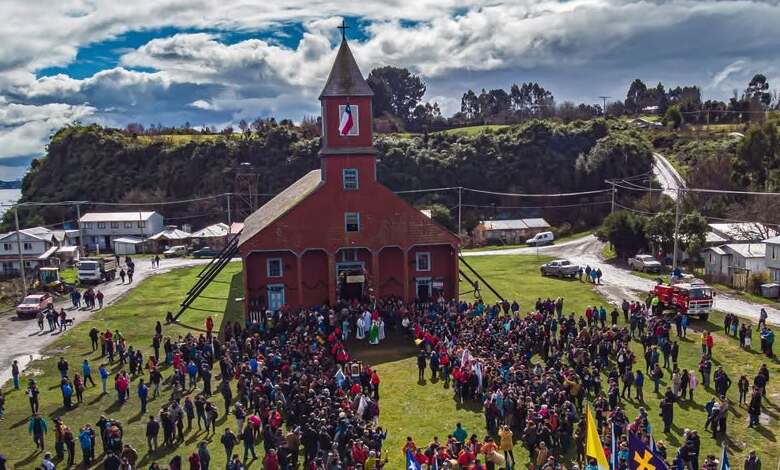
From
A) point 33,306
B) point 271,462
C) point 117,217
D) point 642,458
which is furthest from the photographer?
point 117,217

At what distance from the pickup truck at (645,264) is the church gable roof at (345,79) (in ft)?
92.0

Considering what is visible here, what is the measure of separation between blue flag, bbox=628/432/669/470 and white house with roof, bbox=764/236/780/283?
1410 inches

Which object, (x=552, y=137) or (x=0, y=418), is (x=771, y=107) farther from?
(x=0, y=418)

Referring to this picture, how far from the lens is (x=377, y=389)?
2577 centimetres

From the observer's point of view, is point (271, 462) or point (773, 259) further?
point (773, 259)

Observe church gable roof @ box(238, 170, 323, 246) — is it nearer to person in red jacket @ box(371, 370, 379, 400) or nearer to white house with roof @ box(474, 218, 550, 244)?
person in red jacket @ box(371, 370, 379, 400)

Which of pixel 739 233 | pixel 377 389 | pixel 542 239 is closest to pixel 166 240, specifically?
pixel 542 239

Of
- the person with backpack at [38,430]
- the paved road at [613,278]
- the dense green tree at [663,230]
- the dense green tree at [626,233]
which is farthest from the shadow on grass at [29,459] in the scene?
the dense green tree at [626,233]

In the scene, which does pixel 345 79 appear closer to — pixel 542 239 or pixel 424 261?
pixel 424 261

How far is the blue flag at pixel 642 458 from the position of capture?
14.9 meters

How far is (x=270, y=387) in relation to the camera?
23812 millimetres

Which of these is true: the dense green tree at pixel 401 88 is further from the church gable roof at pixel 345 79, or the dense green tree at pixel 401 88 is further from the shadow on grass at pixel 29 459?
the shadow on grass at pixel 29 459

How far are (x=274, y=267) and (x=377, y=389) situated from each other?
16215 mm

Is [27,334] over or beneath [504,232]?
beneath
